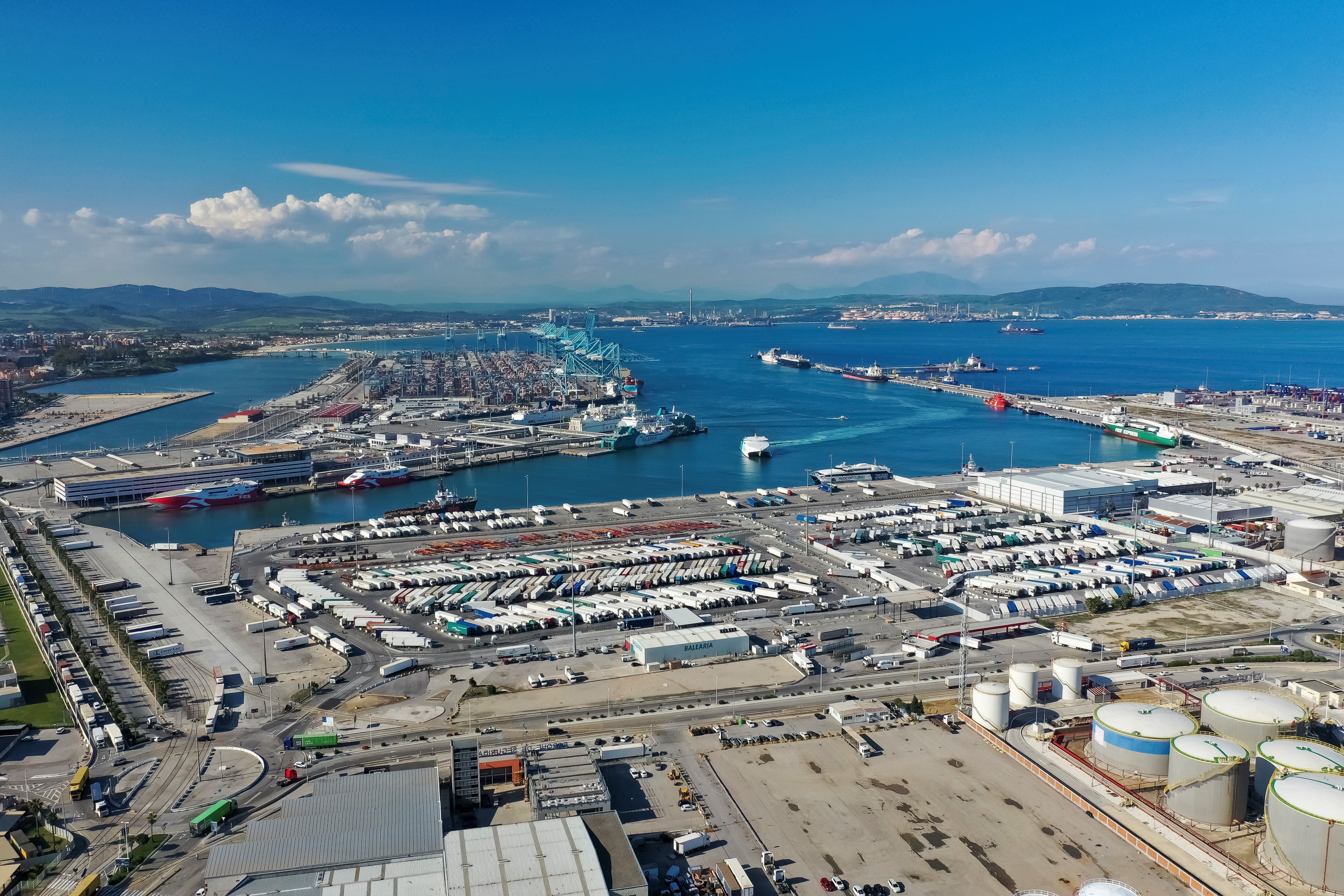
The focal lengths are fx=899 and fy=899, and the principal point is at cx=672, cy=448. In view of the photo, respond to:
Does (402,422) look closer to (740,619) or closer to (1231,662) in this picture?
(740,619)

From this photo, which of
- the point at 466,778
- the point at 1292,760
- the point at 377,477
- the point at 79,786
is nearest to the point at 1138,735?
the point at 1292,760

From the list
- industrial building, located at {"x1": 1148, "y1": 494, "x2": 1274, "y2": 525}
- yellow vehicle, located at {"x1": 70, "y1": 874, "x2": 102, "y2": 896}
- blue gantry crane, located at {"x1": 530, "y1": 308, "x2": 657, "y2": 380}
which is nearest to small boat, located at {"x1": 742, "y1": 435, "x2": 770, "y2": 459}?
industrial building, located at {"x1": 1148, "y1": 494, "x2": 1274, "y2": 525}

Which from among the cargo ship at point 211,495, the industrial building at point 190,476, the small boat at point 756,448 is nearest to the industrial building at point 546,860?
the cargo ship at point 211,495

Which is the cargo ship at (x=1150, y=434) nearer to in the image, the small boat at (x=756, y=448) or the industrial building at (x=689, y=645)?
the small boat at (x=756, y=448)

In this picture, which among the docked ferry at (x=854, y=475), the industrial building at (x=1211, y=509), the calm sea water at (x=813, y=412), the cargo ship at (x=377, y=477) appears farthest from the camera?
the cargo ship at (x=377, y=477)

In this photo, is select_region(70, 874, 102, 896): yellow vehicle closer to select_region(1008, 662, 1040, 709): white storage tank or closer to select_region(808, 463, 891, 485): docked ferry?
select_region(1008, 662, 1040, 709): white storage tank
